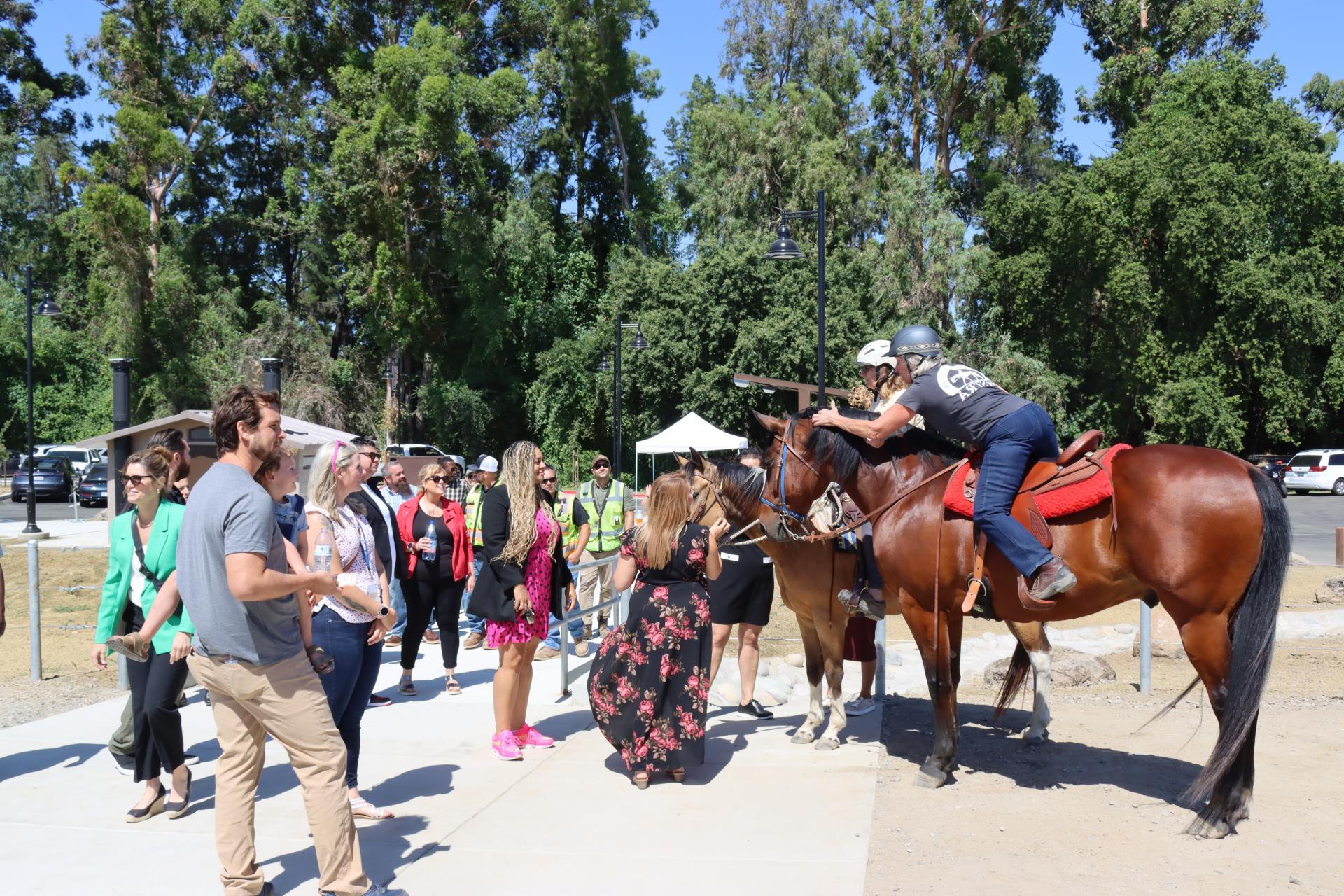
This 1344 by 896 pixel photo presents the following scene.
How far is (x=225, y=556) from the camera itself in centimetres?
380

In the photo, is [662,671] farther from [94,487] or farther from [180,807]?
[94,487]

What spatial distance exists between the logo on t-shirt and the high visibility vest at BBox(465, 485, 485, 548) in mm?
3776

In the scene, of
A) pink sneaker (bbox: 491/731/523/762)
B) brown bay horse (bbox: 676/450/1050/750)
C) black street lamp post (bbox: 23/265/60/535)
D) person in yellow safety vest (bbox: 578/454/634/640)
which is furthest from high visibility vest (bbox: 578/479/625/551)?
black street lamp post (bbox: 23/265/60/535)

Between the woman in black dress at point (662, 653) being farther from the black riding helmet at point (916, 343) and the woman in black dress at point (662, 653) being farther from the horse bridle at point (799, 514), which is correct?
the black riding helmet at point (916, 343)

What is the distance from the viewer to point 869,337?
35.2m

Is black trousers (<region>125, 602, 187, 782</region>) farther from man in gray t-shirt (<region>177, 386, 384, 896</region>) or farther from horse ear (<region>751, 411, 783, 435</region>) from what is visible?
horse ear (<region>751, 411, 783, 435</region>)

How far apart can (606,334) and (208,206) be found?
18.4 meters

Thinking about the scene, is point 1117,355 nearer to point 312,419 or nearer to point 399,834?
point 312,419

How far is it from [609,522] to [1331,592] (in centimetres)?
950

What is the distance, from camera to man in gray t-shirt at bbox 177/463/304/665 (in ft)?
12.4

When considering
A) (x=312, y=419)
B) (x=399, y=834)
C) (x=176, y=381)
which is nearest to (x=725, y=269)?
(x=312, y=419)

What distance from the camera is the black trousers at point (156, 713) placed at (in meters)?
5.16

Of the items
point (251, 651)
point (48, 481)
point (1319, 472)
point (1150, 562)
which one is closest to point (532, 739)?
point (251, 651)

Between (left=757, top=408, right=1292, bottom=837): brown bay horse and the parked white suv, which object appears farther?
the parked white suv
